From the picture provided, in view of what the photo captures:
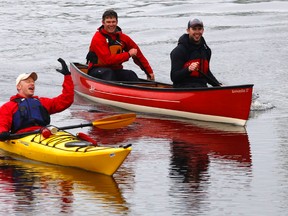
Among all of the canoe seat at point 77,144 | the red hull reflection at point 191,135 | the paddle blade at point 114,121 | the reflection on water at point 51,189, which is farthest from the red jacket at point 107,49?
the canoe seat at point 77,144

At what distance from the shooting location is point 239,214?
9.37 m

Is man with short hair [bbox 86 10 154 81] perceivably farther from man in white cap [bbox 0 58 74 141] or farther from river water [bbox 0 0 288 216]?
man in white cap [bbox 0 58 74 141]

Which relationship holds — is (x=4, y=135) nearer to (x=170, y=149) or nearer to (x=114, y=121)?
(x=114, y=121)

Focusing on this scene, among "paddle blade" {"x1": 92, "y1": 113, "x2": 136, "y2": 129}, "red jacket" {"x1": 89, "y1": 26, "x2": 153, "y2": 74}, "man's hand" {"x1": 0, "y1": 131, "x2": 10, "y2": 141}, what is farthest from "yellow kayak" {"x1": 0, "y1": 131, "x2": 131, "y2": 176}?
"red jacket" {"x1": 89, "y1": 26, "x2": 153, "y2": 74}

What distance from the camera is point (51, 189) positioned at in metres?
10.5

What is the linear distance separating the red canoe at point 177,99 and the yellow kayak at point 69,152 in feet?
11.9

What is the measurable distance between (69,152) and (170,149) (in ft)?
6.78

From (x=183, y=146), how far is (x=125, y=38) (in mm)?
4227

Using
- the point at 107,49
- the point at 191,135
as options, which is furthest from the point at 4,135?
the point at 107,49

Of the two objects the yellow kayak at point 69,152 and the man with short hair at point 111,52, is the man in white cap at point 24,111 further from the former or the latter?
the man with short hair at point 111,52

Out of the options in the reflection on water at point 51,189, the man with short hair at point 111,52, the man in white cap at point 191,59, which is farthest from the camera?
the man with short hair at point 111,52

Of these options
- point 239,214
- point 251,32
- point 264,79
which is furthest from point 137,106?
point 251,32

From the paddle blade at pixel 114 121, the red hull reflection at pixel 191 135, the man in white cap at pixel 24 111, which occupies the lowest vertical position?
the red hull reflection at pixel 191 135

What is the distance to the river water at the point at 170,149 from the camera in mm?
9867
